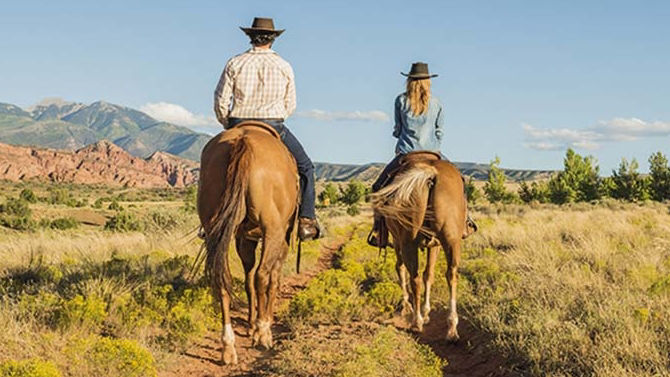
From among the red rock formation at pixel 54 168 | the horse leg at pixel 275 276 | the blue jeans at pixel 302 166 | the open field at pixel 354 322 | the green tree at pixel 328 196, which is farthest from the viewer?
the red rock formation at pixel 54 168

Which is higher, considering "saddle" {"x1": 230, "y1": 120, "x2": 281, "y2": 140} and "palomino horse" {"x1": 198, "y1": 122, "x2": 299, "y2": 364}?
"saddle" {"x1": 230, "y1": 120, "x2": 281, "y2": 140}

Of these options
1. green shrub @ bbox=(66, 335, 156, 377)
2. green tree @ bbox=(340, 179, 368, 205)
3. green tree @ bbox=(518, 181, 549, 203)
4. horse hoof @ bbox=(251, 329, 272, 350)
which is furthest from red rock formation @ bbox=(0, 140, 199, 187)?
green shrub @ bbox=(66, 335, 156, 377)

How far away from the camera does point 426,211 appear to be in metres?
7.31

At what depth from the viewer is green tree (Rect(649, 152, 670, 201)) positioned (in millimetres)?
56812

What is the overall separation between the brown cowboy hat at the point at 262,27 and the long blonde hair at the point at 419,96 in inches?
75.3

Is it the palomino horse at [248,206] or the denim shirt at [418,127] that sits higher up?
the denim shirt at [418,127]

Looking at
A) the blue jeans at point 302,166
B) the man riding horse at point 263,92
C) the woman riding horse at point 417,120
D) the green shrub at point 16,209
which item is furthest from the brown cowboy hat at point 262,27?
the green shrub at point 16,209

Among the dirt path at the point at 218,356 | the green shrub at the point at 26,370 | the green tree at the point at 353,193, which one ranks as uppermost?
the green shrub at the point at 26,370

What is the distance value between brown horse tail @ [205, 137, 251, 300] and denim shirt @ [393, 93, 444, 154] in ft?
9.37

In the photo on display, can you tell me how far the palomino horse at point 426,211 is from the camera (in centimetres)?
724

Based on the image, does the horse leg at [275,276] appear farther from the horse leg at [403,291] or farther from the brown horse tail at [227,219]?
the horse leg at [403,291]

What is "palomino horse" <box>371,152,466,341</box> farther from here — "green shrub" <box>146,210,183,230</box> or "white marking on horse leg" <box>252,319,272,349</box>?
"green shrub" <box>146,210,183,230</box>

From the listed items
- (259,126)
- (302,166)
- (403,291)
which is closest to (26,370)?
(259,126)

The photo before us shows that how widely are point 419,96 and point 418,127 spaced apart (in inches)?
16.3
